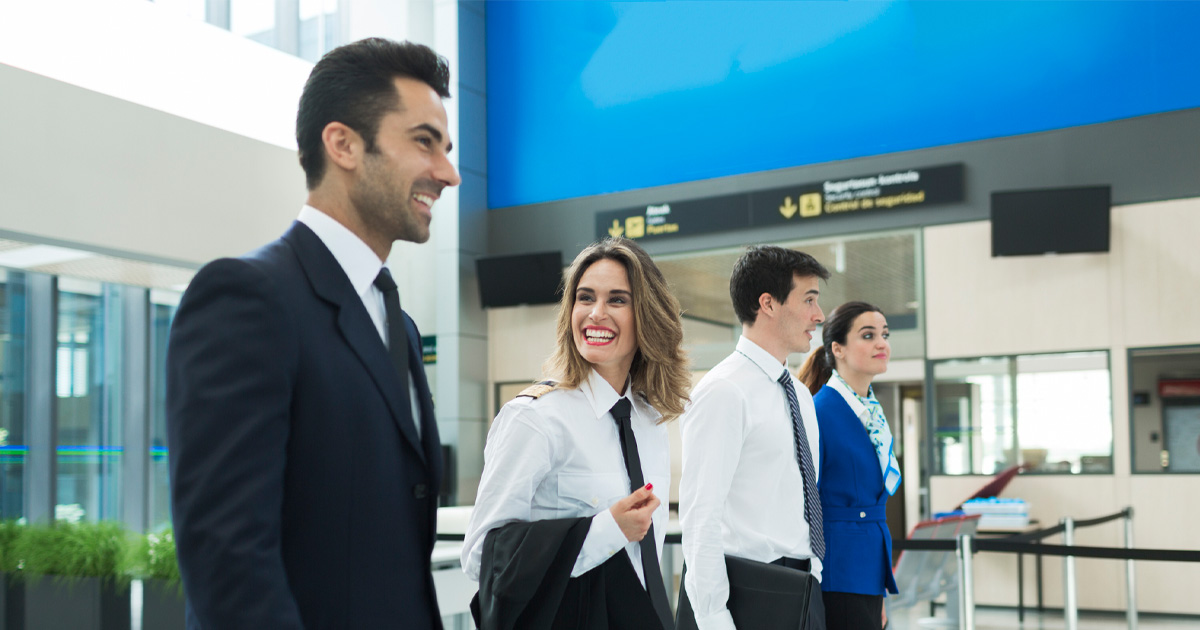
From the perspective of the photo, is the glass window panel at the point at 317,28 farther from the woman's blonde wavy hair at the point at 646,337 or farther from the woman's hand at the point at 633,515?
the woman's hand at the point at 633,515

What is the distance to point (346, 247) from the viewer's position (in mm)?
1358

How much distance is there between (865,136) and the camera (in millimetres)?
9484

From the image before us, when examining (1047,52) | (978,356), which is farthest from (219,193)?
(1047,52)

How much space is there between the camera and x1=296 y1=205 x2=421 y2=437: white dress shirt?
1.35m

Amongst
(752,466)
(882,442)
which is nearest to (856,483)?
(882,442)

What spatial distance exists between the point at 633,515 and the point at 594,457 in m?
0.22

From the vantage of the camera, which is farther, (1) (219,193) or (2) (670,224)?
(2) (670,224)

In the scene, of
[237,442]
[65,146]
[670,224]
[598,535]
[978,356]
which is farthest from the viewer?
[670,224]

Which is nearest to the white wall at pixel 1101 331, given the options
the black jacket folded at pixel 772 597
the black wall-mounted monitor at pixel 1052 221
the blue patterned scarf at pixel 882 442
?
the black wall-mounted monitor at pixel 1052 221

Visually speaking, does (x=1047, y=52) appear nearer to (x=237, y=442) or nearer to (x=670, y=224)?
(x=670, y=224)

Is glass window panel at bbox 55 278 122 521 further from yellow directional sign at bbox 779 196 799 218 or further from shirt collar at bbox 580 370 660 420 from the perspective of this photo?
shirt collar at bbox 580 370 660 420

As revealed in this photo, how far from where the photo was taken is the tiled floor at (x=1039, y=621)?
7.44 meters

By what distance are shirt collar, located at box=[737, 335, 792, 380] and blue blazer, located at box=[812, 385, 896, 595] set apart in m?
0.35

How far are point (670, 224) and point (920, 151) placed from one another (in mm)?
2664
